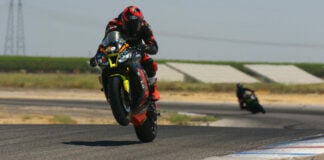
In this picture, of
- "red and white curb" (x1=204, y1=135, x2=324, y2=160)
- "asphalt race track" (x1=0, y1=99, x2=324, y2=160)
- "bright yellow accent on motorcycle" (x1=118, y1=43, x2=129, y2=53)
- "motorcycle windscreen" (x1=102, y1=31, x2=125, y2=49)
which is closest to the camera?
"red and white curb" (x1=204, y1=135, x2=324, y2=160)

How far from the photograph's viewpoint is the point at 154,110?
11570 millimetres

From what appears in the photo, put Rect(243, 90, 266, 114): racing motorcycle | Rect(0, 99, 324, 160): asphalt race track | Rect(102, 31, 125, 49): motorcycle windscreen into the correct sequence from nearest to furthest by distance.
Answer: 1. Rect(0, 99, 324, 160): asphalt race track
2. Rect(102, 31, 125, 49): motorcycle windscreen
3. Rect(243, 90, 266, 114): racing motorcycle

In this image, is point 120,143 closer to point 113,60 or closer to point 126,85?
point 126,85

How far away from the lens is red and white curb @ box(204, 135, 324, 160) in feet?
29.7

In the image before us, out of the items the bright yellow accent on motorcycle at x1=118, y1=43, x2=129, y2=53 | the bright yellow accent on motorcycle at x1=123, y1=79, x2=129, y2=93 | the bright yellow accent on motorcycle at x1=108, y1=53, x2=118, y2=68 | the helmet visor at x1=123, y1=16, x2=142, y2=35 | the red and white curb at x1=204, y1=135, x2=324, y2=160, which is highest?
the helmet visor at x1=123, y1=16, x2=142, y2=35

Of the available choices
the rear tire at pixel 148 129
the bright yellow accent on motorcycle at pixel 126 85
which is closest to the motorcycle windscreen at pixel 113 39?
the bright yellow accent on motorcycle at pixel 126 85

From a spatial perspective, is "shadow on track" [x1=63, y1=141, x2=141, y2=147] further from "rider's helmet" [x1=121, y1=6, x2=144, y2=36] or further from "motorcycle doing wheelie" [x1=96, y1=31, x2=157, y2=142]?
"rider's helmet" [x1=121, y1=6, x2=144, y2=36]

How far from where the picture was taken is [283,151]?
31.6 feet

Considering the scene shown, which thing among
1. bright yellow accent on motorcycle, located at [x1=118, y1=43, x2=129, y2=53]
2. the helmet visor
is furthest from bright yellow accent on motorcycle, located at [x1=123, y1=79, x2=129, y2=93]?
the helmet visor

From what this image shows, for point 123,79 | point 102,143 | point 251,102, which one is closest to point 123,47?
point 123,79

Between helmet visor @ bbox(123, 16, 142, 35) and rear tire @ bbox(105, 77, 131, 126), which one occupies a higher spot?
helmet visor @ bbox(123, 16, 142, 35)

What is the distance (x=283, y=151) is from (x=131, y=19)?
2.86 meters

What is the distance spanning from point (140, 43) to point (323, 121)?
674 inches

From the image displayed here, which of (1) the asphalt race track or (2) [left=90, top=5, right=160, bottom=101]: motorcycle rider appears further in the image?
(2) [left=90, top=5, right=160, bottom=101]: motorcycle rider
